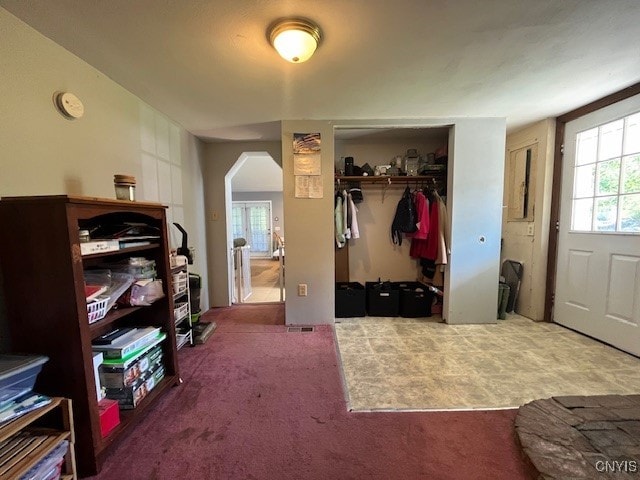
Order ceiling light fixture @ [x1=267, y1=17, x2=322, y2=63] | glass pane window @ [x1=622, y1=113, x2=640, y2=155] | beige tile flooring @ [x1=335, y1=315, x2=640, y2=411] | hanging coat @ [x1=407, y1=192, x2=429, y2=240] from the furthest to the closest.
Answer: hanging coat @ [x1=407, y1=192, x2=429, y2=240] → glass pane window @ [x1=622, y1=113, x2=640, y2=155] → beige tile flooring @ [x1=335, y1=315, x2=640, y2=411] → ceiling light fixture @ [x1=267, y1=17, x2=322, y2=63]

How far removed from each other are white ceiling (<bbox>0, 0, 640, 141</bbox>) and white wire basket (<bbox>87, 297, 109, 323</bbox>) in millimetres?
1389

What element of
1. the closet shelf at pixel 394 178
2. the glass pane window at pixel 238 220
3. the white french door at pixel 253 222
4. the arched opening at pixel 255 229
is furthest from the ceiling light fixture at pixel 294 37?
the glass pane window at pixel 238 220

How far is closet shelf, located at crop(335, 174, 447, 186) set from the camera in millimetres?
3145

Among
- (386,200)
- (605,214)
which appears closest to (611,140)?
(605,214)

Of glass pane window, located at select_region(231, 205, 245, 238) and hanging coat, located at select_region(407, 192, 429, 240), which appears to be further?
glass pane window, located at select_region(231, 205, 245, 238)

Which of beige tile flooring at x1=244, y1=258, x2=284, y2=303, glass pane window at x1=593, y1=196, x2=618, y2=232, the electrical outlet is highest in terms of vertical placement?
glass pane window at x1=593, y1=196, x2=618, y2=232

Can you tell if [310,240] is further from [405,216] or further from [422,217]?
[422,217]

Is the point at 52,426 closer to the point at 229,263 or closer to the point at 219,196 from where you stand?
the point at 229,263

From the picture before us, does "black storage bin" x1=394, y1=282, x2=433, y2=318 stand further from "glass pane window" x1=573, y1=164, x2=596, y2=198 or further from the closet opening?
"glass pane window" x1=573, y1=164, x2=596, y2=198

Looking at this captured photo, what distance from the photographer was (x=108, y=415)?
4.21ft

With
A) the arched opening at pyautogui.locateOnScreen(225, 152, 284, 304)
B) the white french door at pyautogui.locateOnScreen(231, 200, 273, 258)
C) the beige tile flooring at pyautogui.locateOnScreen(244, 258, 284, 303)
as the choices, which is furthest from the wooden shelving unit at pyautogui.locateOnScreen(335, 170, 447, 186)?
the white french door at pyautogui.locateOnScreen(231, 200, 273, 258)

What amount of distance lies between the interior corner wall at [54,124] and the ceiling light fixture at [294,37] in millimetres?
1229

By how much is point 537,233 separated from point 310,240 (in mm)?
2538

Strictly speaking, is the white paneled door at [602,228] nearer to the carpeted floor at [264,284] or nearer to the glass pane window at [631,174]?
the glass pane window at [631,174]
